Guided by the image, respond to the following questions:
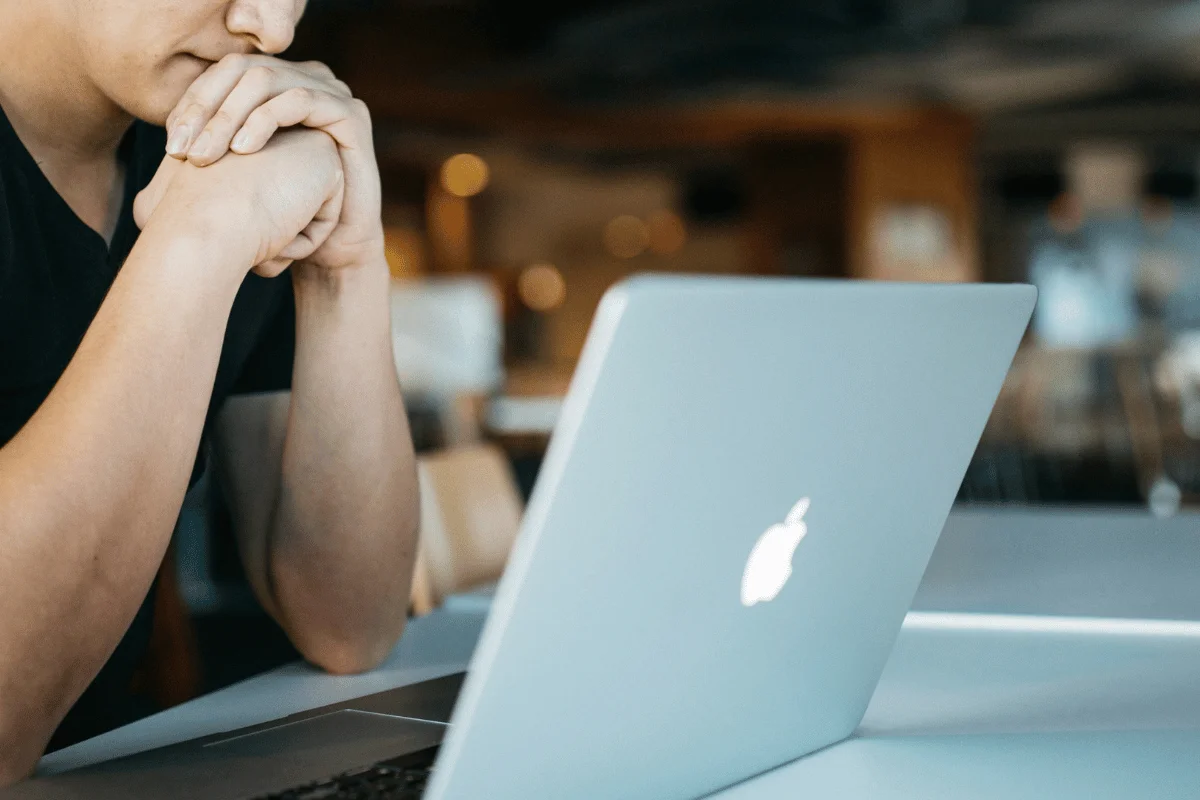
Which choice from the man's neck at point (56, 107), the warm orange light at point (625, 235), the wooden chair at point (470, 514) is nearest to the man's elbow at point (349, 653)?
the man's neck at point (56, 107)

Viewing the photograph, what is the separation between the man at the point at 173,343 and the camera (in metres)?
0.72

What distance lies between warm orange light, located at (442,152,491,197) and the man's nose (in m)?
9.64

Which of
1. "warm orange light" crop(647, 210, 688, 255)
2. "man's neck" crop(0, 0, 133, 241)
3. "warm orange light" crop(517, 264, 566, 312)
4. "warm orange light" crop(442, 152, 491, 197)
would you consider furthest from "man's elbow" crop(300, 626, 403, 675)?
"warm orange light" crop(647, 210, 688, 255)

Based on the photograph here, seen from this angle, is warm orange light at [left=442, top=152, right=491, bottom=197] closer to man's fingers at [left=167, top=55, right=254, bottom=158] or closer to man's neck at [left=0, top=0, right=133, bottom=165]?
man's neck at [left=0, top=0, right=133, bottom=165]

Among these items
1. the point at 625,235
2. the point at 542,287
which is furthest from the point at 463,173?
the point at 625,235

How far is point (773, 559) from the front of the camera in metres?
0.62

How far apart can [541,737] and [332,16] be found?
6.84m

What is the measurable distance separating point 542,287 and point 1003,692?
12631mm

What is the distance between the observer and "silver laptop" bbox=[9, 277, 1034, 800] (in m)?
0.48

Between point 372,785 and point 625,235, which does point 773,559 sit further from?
point 625,235

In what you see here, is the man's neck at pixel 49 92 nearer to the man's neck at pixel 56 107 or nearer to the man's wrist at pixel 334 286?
the man's neck at pixel 56 107

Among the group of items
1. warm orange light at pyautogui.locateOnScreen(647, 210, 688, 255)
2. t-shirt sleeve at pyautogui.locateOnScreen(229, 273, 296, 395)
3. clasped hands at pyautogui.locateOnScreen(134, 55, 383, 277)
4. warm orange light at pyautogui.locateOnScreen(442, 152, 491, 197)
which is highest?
clasped hands at pyautogui.locateOnScreen(134, 55, 383, 277)

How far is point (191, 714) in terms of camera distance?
893 millimetres

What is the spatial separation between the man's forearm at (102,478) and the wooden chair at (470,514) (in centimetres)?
104
